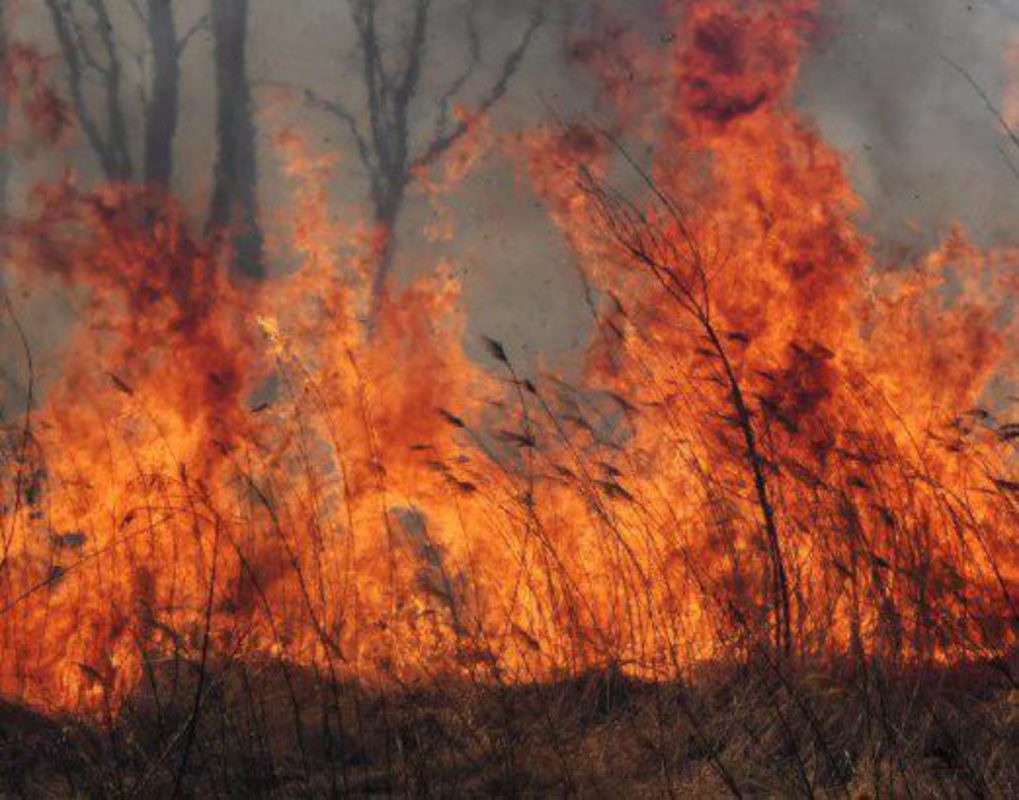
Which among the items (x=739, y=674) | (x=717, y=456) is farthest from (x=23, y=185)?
(x=739, y=674)

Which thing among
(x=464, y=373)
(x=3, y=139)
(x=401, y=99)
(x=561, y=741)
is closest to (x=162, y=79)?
(x=3, y=139)

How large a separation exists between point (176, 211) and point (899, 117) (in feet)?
9.71

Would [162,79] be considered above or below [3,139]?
above

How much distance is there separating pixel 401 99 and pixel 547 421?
1528 mm

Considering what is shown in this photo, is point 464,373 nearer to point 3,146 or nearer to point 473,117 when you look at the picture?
point 473,117

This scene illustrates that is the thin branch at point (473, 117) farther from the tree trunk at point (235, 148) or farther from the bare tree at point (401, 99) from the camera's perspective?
the tree trunk at point (235, 148)

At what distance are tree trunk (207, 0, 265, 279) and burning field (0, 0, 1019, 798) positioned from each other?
16mm

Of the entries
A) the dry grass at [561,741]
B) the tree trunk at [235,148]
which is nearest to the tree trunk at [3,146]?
the tree trunk at [235,148]

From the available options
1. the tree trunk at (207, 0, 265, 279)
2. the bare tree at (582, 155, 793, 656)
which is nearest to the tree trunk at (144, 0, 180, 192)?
the tree trunk at (207, 0, 265, 279)

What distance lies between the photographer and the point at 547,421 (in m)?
4.63

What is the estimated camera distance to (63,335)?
197 inches

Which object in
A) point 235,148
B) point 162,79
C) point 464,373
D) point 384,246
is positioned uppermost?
point 162,79

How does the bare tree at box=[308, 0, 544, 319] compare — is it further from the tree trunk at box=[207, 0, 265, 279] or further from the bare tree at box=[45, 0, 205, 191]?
the bare tree at box=[45, 0, 205, 191]

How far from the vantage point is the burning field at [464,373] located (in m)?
3.88
